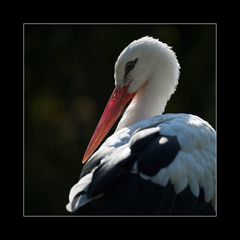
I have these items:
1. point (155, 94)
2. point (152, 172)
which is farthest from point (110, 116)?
point (152, 172)

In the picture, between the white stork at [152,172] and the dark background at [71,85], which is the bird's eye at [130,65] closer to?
the white stork at [152,172]

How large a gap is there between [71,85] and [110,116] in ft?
28.5

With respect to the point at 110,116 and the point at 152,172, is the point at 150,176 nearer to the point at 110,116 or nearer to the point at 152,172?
the point at 152,172

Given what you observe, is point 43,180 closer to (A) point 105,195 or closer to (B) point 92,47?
(B) point 92,47

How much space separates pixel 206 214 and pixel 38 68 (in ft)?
32.8

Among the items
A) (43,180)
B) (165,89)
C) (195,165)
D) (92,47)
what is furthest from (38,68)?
(195,165)

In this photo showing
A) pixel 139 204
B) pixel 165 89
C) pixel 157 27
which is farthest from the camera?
pixel 157 27

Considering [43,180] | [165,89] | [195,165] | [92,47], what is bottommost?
[43,180]

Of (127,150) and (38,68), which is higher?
(38,68)

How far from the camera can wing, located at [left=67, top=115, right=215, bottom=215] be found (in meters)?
4.95

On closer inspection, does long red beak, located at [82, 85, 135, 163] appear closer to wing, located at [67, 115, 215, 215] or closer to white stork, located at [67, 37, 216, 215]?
white stork, located at [67, 37, 216, 215]

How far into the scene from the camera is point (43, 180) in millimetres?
14242

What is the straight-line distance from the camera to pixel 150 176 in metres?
5.04

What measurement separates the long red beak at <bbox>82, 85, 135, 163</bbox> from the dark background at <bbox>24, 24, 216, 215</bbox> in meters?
7.47
